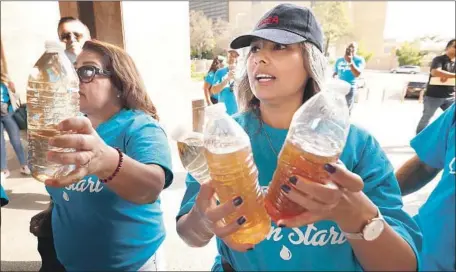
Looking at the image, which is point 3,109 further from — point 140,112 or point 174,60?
point 174,60

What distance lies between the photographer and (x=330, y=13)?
0.77 meters

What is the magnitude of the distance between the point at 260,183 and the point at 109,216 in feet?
1.63

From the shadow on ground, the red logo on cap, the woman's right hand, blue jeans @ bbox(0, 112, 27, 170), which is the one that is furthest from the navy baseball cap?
the shadow on ground

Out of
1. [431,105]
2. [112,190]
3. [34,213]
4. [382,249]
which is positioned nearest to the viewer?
[382,249]

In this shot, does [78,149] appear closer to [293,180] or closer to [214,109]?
[214,109]

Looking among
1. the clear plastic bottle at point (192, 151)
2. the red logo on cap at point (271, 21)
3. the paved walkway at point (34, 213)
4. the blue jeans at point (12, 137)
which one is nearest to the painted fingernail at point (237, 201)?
the clear plastic bottle at point (192, 151)

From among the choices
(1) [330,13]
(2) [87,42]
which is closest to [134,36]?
(2) [87,42]

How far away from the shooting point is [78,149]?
58 cm

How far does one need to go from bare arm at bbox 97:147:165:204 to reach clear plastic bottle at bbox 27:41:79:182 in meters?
0.10

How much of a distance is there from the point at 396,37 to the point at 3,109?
1.21 m

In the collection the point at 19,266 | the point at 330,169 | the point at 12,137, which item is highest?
the point at 330,169

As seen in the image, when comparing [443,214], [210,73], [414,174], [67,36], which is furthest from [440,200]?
[210,73]

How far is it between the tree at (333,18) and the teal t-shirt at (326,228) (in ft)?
0.84

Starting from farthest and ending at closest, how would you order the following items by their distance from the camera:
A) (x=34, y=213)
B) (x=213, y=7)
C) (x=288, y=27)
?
(x=34, y=213) → (x=213, y=7) → (x=288, y=27)
